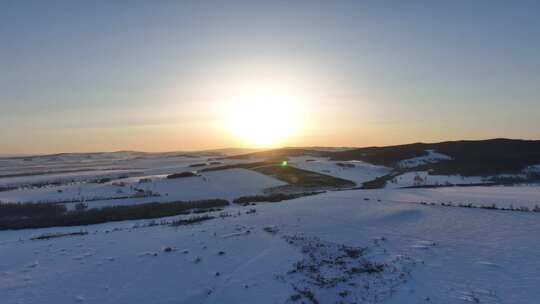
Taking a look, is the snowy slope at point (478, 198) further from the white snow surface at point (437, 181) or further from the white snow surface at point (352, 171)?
the white snow surface at point (352, 171)

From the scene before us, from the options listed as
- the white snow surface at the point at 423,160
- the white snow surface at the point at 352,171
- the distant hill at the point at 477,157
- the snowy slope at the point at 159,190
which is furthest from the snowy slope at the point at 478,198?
the white snow surface at the point at 423,160

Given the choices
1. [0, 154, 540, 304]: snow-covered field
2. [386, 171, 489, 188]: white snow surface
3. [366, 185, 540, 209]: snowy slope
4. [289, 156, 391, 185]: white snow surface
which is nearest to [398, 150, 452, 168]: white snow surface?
[289, 156, 391, 185]: white snow surface

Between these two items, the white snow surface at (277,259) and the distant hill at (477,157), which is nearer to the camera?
the white snow surface at (277,259)

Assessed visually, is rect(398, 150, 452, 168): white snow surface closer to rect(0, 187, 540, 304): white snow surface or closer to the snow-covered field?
the snow-covered field

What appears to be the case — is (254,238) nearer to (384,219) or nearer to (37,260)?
(384,219)

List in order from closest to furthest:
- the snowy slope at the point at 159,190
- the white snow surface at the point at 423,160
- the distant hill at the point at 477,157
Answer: the snowy slope at the point at 159,190
the distant hill at the point at 477,157
the white snow surface at the point at 423,160

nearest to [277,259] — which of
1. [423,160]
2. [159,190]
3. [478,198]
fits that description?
[478,198]
